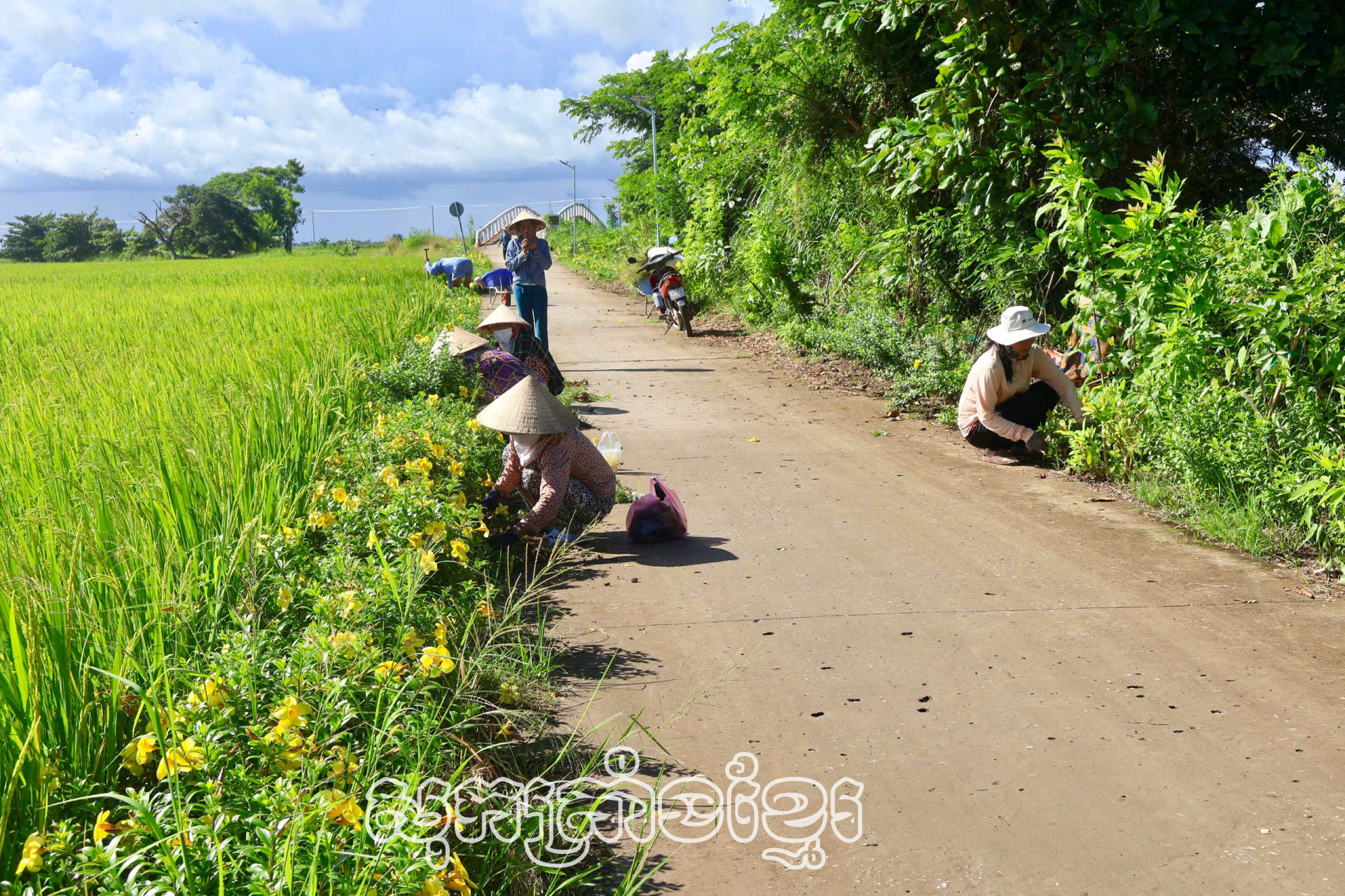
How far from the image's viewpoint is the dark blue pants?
34.0 feet

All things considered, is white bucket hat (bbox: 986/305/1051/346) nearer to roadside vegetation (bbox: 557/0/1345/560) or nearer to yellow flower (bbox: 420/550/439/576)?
roadside vegetation (bbox: 557/0/1345/560)

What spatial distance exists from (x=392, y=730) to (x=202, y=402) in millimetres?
2739

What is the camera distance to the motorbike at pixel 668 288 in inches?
579

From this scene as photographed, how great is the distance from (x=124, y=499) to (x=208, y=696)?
48.1 inches

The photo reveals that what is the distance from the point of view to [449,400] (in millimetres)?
6383

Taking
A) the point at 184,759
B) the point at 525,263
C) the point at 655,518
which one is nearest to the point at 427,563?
the point at 184,759

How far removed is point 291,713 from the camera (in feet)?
7.36

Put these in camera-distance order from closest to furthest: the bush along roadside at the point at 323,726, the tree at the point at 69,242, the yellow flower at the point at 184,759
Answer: the bush along roadside at the point at 323,726 < the yellow flower at the point at 184,759 < the tree at the point at 69,242

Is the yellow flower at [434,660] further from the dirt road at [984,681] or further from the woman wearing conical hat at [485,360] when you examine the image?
the woman wearing conical hat at [485,360]

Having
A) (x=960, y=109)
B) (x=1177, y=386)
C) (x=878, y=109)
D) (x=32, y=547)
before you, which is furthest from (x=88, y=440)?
(x=878, y=109)

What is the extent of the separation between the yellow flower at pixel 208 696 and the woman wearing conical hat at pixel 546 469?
2.51 m

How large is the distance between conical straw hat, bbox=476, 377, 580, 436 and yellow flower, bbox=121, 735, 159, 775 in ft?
9.03

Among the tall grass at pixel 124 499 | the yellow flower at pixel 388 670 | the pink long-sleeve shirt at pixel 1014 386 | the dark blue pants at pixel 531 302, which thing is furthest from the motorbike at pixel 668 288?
the yellow flower at pixel 388 670

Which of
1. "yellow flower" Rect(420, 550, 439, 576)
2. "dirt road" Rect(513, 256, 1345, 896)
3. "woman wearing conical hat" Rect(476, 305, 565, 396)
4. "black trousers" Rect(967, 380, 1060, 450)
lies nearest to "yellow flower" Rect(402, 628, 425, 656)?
"yellow flower" Rect(420, 550, 439, 576)
